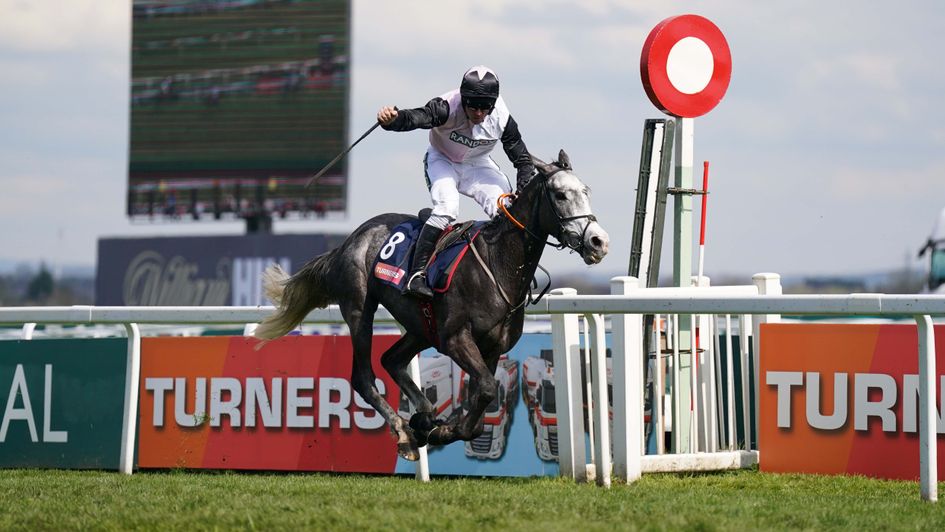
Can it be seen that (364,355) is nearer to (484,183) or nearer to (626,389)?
(484,183)

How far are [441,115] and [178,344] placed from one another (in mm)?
2623

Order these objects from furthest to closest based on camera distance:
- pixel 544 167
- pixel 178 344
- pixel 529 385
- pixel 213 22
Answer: pixel 213 22 → pixel 178 344 → pixel 529 385 → pixel 544 167

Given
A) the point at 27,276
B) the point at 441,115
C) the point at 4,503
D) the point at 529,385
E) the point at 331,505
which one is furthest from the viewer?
the point at 27,276

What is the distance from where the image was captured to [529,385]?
27.6ft

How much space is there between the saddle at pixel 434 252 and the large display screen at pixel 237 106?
2348cm

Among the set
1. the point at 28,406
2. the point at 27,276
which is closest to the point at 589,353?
the point at 28,406

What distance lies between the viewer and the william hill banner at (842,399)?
7422 millimetres

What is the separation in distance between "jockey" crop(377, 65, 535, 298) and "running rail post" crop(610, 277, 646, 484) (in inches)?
35.9

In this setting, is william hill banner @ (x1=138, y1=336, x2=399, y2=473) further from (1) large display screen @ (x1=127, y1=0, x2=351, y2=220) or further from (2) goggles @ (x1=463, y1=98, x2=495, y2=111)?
(1) large display screen @ (x1=127, y1=0, x2=351, y2=220)

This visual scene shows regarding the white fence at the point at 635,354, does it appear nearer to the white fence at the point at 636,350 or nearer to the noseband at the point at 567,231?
the white fence at the point at 636,350

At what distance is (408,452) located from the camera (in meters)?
7.52

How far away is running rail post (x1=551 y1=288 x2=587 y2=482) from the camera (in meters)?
7.75

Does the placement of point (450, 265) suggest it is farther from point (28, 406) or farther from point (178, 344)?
point (28, 406)

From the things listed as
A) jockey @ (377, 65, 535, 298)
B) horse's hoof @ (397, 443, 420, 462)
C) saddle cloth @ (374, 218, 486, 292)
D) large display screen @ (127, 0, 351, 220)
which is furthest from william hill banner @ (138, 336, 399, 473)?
large display screen @ (127, 0, 351, 220)
